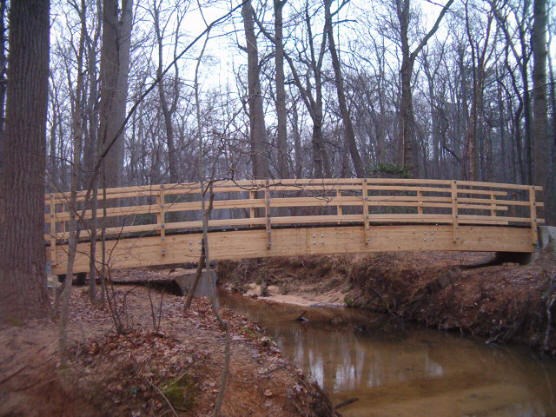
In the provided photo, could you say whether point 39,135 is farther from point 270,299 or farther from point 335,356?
point 270,299

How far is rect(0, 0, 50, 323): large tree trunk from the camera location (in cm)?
649

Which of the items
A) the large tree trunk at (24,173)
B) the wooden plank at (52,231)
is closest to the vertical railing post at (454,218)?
the wooden plank at (52,231)

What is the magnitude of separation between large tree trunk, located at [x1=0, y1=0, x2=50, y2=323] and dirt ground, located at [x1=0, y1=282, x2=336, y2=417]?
17.8 inches

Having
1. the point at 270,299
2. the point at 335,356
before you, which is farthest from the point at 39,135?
the point at 270,299

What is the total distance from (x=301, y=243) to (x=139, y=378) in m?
6.26

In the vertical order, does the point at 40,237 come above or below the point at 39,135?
below

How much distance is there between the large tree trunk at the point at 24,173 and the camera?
6.49 metres

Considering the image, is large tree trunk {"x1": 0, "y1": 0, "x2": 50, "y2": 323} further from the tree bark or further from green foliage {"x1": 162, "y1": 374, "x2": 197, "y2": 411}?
the tree bark

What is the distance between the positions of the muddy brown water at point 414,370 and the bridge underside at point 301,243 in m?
2.04

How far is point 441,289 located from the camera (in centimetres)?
1232

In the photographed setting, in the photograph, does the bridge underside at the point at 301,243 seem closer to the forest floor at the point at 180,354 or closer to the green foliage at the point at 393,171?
the forest floor at the point at 180,354

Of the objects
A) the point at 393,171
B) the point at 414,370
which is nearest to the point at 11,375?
the point at 414,370

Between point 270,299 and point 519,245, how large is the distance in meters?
7.81

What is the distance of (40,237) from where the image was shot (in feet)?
22.1
